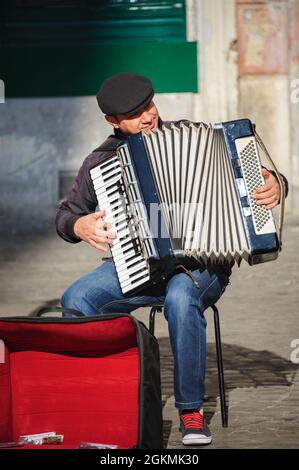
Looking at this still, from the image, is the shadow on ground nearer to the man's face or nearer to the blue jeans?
the blue jeans

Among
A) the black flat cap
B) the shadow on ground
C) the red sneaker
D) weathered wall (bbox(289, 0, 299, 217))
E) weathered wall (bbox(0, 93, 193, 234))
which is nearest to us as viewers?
the red sneaker

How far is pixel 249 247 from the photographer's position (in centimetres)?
516

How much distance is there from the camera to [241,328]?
760 cm

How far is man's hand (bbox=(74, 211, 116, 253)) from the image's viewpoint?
5.20m

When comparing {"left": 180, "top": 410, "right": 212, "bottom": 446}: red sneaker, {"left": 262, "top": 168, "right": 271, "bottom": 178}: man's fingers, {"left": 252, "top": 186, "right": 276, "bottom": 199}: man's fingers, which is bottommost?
{"left": 180, "top": 410, "right": 212, "bottom": 446}: red sneaker

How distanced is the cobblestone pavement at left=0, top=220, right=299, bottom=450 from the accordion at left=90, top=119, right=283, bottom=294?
0.68 m

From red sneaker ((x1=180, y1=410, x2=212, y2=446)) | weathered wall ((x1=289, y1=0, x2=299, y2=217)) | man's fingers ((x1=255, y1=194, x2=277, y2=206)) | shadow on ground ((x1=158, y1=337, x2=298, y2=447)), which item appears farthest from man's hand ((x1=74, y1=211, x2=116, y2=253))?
weathered wall ((x1=289, y1=0, x2=299, y2=217))

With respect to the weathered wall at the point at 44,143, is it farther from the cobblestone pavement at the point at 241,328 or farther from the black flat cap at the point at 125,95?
the black flat cap at the point at 125,95

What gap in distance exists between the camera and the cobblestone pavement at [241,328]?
5.46 m

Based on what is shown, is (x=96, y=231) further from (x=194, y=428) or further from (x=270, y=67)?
(x=270, y=67)

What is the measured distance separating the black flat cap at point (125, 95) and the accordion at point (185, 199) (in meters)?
0.15

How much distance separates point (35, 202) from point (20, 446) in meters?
8.01

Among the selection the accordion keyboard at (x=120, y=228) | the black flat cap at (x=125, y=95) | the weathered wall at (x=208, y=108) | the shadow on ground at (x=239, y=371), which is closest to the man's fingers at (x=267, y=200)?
the accordion keyboard at (x=120, y=228)

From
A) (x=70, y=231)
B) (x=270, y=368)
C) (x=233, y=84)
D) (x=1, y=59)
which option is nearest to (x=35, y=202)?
(x=1, y=59)
